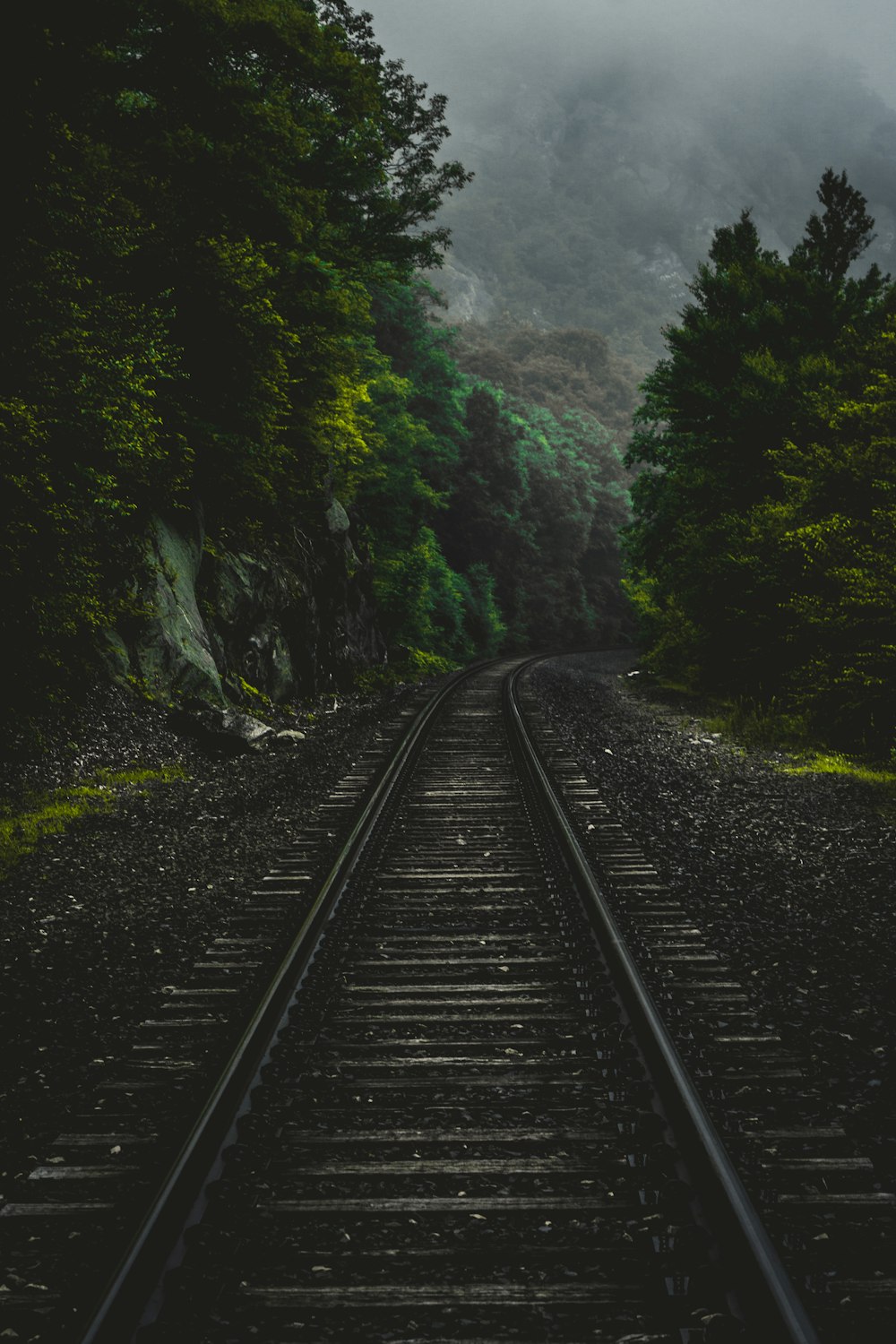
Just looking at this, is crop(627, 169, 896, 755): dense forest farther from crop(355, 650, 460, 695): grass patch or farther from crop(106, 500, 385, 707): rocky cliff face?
crop(106, 500, 385, 707): rocky cliff face

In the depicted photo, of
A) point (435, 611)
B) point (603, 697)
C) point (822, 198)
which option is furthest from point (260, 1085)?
point (435, 611)

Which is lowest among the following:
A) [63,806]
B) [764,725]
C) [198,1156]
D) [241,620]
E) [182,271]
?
[764,725]

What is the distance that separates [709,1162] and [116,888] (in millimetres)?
4860

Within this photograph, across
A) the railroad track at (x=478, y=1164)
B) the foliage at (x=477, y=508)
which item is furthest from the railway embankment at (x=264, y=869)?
the foliage at (x=477, y=508)

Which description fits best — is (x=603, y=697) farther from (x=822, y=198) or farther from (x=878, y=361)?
(x=822, y=198)

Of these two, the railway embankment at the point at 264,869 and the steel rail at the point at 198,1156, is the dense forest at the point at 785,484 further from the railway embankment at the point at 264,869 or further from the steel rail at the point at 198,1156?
the steel rail at the point at 198,1156

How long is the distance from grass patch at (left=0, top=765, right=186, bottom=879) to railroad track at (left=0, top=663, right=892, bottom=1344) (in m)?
3.16

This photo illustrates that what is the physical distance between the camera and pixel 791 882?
6035 millimetres

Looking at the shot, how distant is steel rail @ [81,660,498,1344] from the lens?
201 cm

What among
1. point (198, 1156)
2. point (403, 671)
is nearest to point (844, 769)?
point (198, 1156)

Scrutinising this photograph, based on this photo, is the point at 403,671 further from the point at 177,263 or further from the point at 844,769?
the point at 844,769

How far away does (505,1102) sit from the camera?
315 centimetres

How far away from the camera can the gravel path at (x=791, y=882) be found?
3621 mm

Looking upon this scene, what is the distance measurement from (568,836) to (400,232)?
60.4ft
